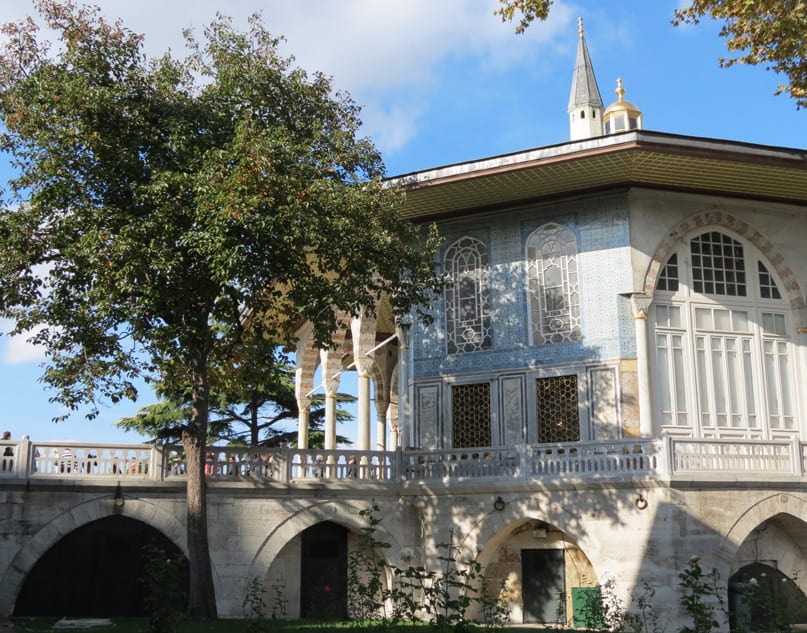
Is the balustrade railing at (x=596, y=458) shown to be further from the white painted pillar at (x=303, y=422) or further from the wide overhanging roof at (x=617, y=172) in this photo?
the white painted pillar at (x=303, y=422)

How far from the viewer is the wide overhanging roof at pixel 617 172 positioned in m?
14.7

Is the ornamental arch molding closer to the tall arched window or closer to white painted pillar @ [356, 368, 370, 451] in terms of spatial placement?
the tall arched window

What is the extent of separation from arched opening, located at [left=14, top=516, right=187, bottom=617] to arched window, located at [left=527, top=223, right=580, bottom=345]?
6698 mm

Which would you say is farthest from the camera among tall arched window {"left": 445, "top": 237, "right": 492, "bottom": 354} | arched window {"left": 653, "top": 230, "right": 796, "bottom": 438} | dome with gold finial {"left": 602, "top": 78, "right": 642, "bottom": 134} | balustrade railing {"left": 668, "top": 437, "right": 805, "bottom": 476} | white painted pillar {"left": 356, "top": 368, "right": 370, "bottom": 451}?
dome with gold finial {"left": 602, "top": 78, "right": 642, "bottom": 134}

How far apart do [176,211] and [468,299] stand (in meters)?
6.08

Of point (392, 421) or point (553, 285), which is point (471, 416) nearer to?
point (553, 285)

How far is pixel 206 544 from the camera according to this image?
13227 mm

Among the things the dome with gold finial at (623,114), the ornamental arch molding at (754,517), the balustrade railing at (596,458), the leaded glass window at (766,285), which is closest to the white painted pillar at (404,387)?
the balustrade railing at (596,458)

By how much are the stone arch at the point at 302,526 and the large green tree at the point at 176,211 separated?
1.54 metres

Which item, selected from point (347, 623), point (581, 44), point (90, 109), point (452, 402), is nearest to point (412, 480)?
point (452, 402)

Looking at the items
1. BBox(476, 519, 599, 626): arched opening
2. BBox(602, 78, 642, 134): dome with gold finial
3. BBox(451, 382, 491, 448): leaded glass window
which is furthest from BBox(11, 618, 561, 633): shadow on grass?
BBox(602, 78, 642, 134): dome with gold finial

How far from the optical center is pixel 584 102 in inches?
1409

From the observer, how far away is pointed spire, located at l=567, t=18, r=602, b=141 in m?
35.5

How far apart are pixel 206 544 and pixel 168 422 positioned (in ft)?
42.8
